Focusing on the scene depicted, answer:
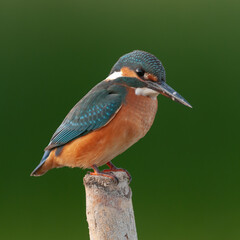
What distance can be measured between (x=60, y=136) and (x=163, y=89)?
2.19 ft

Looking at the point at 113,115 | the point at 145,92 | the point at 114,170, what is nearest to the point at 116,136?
the point at 113,115

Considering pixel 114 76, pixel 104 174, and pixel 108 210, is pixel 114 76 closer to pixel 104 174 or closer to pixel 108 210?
pixel 104 174

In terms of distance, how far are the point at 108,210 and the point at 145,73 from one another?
2.48 ft

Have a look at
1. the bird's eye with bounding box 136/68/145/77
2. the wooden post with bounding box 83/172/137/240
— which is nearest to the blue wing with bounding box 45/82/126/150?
the bird's eye with bounding box 136/68/145/77

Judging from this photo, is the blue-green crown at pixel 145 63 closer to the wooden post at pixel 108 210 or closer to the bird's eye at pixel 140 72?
the bird's eye at pixel 140 72

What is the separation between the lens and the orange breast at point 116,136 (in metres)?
2.60

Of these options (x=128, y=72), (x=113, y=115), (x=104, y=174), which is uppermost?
(x=128, y=72)

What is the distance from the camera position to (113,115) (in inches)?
103

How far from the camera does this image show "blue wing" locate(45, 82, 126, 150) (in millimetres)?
2611

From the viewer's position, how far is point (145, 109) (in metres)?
2.67

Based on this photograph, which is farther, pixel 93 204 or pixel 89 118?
pixel 89 118

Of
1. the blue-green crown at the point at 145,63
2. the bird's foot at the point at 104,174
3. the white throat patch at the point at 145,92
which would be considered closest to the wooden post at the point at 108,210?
the bird's foot at the point at 104,174

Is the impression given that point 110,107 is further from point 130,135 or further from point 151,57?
point 151,57

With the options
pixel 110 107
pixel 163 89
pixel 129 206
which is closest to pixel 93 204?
pixel 129 206
